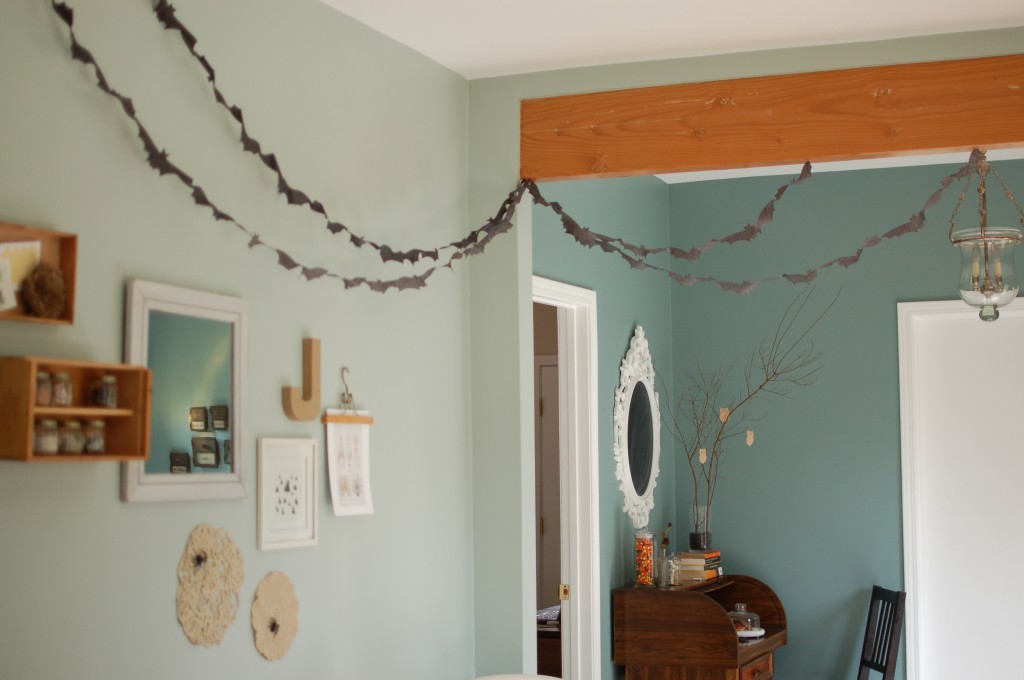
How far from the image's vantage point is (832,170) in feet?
17.7

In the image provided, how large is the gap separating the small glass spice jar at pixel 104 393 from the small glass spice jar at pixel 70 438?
0.19 feet

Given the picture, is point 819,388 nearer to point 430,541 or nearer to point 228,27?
point 430,541

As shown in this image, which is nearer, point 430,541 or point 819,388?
point 430,541

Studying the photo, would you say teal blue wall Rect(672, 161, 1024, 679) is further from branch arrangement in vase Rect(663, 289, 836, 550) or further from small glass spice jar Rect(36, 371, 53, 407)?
small glass spice jar Rect(36, 371, 53, 407)

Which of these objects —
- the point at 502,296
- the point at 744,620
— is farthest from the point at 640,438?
the point at 502,296

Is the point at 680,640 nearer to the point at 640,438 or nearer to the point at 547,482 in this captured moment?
the point at 640,438

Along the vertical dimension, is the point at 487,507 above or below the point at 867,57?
below

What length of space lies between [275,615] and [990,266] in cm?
227

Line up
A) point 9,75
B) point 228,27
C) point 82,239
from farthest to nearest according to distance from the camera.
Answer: point 228,27, point 82,239, point 9,75

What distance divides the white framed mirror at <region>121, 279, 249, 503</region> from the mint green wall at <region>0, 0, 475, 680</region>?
4cm

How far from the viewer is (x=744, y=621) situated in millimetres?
4926

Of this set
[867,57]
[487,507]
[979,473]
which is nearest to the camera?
[867,57]

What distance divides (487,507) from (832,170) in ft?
8.98

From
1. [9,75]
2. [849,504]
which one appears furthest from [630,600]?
[9,75]
